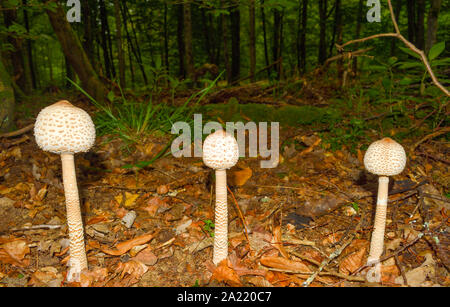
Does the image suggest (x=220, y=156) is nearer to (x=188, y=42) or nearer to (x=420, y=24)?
(x=188, y=42)

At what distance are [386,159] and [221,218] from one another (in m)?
1.40

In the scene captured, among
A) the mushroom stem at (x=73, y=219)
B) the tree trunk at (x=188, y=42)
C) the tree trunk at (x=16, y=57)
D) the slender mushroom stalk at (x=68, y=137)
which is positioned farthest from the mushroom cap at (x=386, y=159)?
the tree trunk at (x=16, y=57)

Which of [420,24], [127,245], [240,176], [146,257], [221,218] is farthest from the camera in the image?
[420,24]

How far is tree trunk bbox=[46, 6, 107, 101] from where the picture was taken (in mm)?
5287

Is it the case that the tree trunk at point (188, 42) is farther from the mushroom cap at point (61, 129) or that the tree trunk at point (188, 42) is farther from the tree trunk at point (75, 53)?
the mushroom cap at point (61, 129)

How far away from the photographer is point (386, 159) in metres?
2.18

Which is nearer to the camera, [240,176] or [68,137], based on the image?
[68,137]

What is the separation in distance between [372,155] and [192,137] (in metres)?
2.75

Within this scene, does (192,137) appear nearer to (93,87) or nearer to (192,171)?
(192,171)

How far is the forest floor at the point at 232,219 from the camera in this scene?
2373mm

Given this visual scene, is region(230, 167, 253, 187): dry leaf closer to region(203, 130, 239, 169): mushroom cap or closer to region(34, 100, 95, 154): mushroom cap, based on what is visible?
region(203, 130, 239, 169): mushroom cap

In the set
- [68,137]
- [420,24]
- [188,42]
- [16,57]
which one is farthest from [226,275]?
[16,57]

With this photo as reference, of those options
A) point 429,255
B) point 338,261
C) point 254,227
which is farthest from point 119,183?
point 429,255

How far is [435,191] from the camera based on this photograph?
309cm
